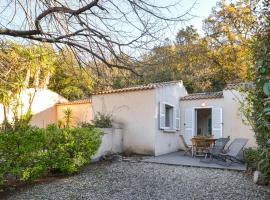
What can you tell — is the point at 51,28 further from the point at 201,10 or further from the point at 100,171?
the point at 100,171

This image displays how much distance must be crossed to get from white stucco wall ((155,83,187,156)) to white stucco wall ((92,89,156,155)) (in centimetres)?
26

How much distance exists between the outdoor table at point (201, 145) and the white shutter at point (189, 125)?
2.48 m

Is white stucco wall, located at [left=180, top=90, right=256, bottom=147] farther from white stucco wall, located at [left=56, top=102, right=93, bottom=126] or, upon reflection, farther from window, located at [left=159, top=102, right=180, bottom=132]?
white stucco wall, located at [left=56, top=102, right=93, bottom=126]

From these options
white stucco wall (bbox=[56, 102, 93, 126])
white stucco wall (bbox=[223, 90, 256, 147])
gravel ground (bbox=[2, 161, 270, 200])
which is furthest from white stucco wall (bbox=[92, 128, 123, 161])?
white stucco wall (bbox=[223, 90, 256, 147])

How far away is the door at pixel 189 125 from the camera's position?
15750 millimetres

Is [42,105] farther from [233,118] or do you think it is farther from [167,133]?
[233,118]

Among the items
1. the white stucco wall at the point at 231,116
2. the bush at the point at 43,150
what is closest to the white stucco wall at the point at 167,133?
the white stucco wall at the point at 231,116

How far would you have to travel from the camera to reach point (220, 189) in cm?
Answer: 738

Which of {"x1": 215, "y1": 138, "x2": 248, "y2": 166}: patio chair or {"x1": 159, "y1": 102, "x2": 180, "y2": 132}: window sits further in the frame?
{"x1": 159, "y1": 102, "x2": 180, "y2": 132}: window

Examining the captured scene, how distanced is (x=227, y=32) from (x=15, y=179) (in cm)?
1916

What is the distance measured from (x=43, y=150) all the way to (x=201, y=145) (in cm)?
674

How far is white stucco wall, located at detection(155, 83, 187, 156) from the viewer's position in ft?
44.0

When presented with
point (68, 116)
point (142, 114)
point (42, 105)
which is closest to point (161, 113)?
point (142, 114)

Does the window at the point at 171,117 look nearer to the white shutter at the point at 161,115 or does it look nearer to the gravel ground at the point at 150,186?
the white shutter at the point at 161,115
